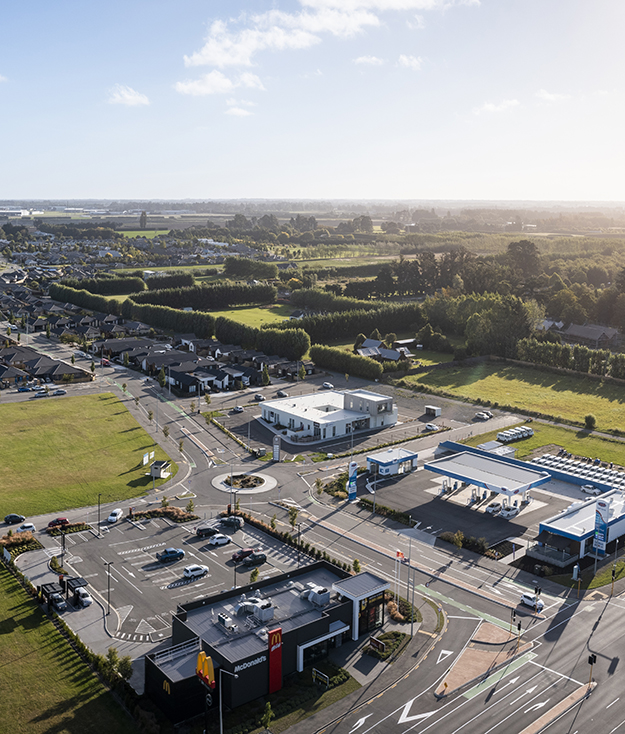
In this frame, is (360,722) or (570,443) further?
(570,443)

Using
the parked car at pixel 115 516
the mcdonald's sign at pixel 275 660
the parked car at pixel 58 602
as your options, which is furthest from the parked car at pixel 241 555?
the mcdonald's sign at pixel 275 660

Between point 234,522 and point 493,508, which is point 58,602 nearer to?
point 234,522

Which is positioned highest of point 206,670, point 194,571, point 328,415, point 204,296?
point 204,296

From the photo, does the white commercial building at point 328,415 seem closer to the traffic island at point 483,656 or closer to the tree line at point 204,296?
the traffic island at point 483,656

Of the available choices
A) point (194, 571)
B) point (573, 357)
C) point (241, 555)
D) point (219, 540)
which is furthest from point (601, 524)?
point (573, 357)

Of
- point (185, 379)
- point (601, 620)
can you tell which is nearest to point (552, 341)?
point (185, 379)
